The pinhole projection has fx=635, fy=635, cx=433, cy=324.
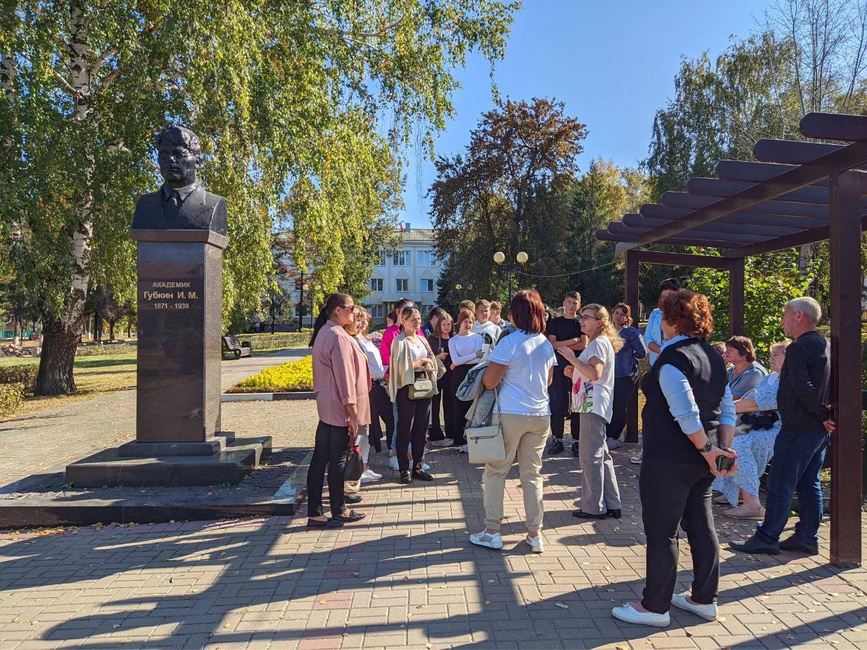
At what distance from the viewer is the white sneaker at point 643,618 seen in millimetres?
3537

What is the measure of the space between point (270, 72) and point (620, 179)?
4484 cm

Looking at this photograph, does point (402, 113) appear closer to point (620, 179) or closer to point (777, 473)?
point (777, 473)

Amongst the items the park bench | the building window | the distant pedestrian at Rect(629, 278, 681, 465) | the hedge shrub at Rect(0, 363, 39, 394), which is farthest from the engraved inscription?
the building window

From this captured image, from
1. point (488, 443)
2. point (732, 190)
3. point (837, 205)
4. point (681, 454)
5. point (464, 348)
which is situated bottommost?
point (488, 443)

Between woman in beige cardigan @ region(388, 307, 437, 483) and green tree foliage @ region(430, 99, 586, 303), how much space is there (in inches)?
1006

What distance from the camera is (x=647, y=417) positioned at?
360cm

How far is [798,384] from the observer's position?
4465 millimetres

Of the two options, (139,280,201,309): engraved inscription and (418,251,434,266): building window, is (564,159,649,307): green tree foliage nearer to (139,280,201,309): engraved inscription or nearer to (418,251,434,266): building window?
(139,280,201,309): engraved inscription

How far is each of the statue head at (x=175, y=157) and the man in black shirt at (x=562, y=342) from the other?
4.53 meters

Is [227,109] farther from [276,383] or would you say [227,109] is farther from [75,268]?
[276,383]

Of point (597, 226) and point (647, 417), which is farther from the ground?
point (597, 226)

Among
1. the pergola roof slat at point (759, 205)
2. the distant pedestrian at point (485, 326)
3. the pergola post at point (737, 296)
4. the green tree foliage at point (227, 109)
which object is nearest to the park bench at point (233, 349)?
the green tree foliage at point (227, 109)

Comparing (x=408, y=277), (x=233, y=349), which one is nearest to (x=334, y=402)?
(x=233, y=349)

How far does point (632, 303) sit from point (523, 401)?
15.9ft
